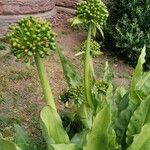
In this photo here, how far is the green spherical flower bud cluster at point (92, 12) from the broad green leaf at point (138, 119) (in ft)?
1.79

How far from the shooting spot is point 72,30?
648cm

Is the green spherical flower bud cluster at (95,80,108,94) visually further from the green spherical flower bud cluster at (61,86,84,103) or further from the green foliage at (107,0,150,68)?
the green foliage at (107,0,150,68)

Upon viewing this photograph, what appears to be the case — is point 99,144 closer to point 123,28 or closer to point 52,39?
point 52,39

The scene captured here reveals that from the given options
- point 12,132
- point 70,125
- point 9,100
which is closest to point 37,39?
point 70,125

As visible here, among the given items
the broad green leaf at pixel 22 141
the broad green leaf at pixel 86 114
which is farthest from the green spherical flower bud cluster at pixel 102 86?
the broad green leaf at pixel 22 141

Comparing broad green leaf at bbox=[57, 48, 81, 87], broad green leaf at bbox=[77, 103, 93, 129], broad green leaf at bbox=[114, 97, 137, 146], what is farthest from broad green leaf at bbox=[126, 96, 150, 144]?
broad green leaf at bbox=[57, 48, 81, 87]

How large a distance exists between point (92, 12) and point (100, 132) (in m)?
0.76

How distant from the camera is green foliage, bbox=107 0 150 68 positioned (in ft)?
18.4

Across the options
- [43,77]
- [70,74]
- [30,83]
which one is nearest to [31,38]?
[43,77]

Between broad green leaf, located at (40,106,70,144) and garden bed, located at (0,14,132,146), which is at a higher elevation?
broad green leaf, located at (40,106,70,144)

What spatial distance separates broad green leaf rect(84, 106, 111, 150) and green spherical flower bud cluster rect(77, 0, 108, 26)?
666 millimetres

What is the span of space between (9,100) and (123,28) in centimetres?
190

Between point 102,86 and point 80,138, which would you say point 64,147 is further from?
point 102,86

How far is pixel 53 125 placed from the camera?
2240 mm
